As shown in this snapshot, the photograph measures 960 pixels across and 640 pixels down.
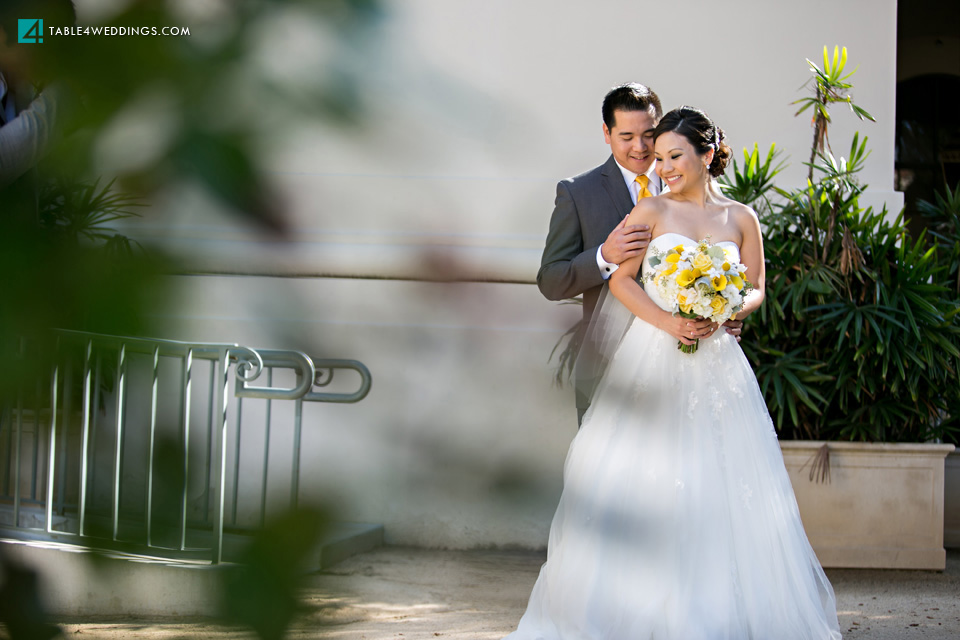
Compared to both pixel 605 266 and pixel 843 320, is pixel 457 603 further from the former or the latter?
pixel 843 320

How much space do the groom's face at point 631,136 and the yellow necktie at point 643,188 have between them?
3.2 inches

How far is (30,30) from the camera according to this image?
0.32 m

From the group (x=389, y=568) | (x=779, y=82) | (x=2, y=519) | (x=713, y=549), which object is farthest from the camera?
(x=779, y=82)

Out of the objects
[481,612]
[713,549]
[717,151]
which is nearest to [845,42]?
[717,151]

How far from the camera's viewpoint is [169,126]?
0.32m

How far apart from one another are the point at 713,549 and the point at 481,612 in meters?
0.96

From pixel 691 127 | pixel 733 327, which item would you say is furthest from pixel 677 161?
pixel 733 327

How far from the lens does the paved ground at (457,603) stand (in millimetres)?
369

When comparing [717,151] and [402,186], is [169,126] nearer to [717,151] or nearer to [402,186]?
[402,186]

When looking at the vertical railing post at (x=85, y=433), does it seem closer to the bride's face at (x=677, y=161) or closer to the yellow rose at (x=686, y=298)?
the yellow rose at (x=686, y=298)

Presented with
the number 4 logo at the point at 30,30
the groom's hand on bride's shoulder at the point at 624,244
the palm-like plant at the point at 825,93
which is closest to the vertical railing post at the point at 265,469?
the number 4 logo at the point at 30,30

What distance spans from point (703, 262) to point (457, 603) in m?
1.56

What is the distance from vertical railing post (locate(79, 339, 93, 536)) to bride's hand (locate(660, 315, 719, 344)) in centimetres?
243

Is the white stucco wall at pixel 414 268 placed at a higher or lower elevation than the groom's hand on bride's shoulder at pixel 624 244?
lower
